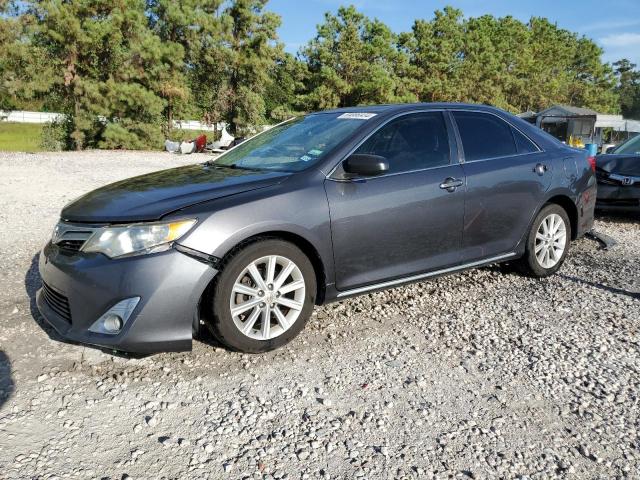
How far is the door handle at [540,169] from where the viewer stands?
4.81 meters

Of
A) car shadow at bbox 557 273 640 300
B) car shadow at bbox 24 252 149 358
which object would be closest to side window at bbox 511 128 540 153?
car shadow at bbox 557 273 640 300

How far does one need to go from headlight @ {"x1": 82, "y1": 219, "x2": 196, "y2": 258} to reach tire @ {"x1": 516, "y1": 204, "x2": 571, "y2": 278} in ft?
10.8

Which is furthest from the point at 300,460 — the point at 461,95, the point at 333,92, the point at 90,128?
the point at 461,95

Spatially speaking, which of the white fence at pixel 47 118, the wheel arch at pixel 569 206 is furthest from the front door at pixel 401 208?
the white fence at pixel 47 118

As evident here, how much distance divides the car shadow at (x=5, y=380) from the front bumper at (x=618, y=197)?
7874 mm

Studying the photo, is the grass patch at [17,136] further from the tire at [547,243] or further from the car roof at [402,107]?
the tire at [547,243]

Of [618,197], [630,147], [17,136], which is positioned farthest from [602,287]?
[17,136]

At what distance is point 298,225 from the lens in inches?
135

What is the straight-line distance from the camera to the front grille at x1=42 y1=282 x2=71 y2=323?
124 inches

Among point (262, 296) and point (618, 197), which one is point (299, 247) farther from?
point (618, 197)

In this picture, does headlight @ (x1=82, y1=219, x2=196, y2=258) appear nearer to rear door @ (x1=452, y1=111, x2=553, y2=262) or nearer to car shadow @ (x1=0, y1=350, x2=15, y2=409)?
car shadow @ (x1=0, y1=350, x2=15, y2=409)

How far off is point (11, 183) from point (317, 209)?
10714mm

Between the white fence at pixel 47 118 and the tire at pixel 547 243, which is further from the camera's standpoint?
the white fence at pixel 47 118

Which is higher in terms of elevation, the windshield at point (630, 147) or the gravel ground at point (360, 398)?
the windshield at point (630, 147)
